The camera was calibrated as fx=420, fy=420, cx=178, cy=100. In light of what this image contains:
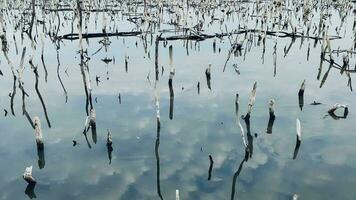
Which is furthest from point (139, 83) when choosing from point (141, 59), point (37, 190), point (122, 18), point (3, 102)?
point (122, 18)

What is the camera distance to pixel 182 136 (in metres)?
8.61

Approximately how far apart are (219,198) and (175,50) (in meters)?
10.4

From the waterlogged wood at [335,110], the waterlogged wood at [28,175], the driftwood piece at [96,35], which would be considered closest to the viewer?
the waterlogged wood at [28,175]

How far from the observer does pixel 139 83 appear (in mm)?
12188

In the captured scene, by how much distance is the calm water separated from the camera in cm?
673

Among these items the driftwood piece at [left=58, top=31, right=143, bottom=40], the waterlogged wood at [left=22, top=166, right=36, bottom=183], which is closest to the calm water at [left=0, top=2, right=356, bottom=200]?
the waterlogged wood at [left=22, top=166, right=36, bottom=183]

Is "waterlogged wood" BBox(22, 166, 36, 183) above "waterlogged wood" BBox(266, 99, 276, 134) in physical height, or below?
below

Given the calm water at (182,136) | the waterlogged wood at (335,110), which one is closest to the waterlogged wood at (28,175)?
the calm water at (182,136)

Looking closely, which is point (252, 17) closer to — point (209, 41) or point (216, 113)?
point (209, 41)

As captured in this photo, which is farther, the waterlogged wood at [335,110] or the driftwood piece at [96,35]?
the driftwood piece at [96,35]

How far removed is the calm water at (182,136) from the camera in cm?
673

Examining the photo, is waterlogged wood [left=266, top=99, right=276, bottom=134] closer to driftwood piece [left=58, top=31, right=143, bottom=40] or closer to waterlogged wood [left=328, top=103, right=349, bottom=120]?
waterlogged wood [left=328, top=103, right=349, bottom=120]

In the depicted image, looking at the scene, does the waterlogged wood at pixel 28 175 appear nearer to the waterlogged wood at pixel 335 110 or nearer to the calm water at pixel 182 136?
the calm water at pixel 182 136

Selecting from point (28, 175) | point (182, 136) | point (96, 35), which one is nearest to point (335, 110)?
point (182, 136)
